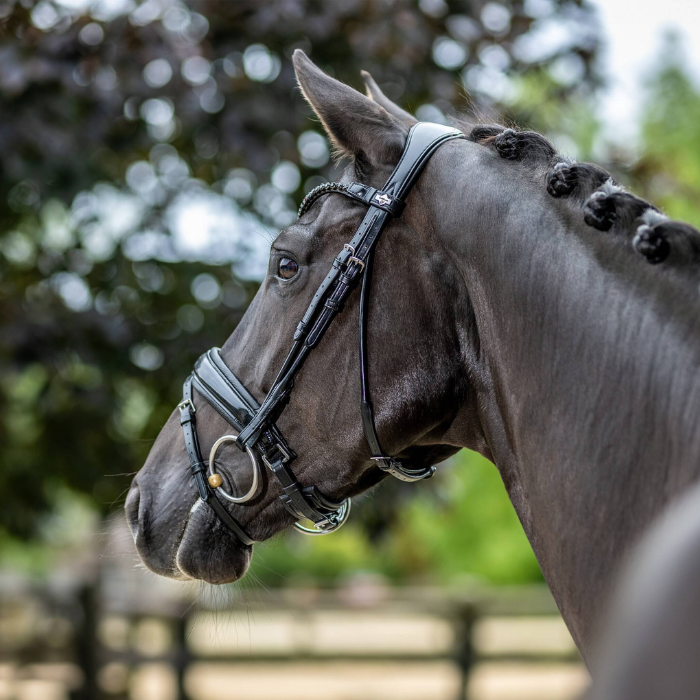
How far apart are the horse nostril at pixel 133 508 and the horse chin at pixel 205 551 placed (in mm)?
173

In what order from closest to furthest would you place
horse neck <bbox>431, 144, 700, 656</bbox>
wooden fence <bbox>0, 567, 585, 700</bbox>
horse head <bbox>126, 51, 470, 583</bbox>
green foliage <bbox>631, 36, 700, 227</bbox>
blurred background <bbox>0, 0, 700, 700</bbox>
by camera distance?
horse neck <bbox>431, 144, 700, 656</bbox> → horse head <bbox>126, 51, 470, 583</bbox> → blurred background <bbox>0, 0, 700, 700</bbox> → wooden fence <bbox>0, 567, 585, 700</bbox> → green foliage <bbox>631, 36, 700, 227</bbox>

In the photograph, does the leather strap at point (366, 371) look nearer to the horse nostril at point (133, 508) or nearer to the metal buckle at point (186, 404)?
the metal buckle at point (186, 404)

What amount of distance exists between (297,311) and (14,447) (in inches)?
191

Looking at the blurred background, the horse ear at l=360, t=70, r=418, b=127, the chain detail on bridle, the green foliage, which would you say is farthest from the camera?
the green foliage

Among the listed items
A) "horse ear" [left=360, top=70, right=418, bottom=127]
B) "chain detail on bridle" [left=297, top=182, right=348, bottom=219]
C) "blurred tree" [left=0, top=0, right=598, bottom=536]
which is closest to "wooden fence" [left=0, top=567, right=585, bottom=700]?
"blurred tree" [left=0, top=0, right=598, bottom=536]

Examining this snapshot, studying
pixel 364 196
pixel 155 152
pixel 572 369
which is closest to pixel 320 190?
pixel 364 196

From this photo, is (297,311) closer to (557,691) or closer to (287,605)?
(287,605)

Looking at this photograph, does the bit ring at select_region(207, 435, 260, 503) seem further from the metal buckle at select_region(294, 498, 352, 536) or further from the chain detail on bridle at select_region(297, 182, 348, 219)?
the chain detail on bridle at select_region(297, 182, 348, 219)

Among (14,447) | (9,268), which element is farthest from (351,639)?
(9,268)

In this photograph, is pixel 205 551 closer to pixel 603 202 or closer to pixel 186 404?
pixel 186 404

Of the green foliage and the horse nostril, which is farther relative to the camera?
the green foliage

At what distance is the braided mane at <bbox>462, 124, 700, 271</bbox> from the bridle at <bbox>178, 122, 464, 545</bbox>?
20 cm

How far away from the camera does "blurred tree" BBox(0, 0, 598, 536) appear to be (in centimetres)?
437

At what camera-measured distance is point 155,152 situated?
550 centimetres
